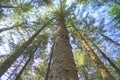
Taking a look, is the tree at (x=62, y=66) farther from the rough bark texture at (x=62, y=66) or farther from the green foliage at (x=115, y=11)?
the green foliage at (x=115, y=11)

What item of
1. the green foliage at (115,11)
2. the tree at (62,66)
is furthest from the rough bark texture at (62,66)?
the green foliage at (115,11)

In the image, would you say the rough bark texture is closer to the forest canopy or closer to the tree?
the tree

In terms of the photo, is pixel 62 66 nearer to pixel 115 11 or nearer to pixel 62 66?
pixel 62 66

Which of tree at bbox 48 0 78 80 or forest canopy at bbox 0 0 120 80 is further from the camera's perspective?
forest canopy at bbox 0 0 120 80

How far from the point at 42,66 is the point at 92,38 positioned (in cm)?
339

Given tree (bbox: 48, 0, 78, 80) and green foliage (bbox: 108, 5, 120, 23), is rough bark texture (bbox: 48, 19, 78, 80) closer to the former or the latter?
tree (bbox: 48, 0, 78, 80)

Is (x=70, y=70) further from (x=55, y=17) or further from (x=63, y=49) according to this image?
(x=55, y=17)

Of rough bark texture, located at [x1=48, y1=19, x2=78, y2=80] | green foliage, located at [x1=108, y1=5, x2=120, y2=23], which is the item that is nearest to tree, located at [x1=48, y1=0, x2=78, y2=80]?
rough bark texture, located at [x1=48, y1=19, x2=78, y2=80]

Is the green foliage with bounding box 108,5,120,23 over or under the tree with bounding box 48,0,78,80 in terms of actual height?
over

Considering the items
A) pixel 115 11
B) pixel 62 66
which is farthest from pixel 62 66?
pixel 115 11

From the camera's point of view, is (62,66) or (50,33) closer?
(62,66)

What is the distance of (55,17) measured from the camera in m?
10.7

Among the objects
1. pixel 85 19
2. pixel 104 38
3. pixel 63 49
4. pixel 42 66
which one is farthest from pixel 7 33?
pixel 63 49

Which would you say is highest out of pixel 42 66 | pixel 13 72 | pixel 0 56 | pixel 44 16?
pixel 44 16
